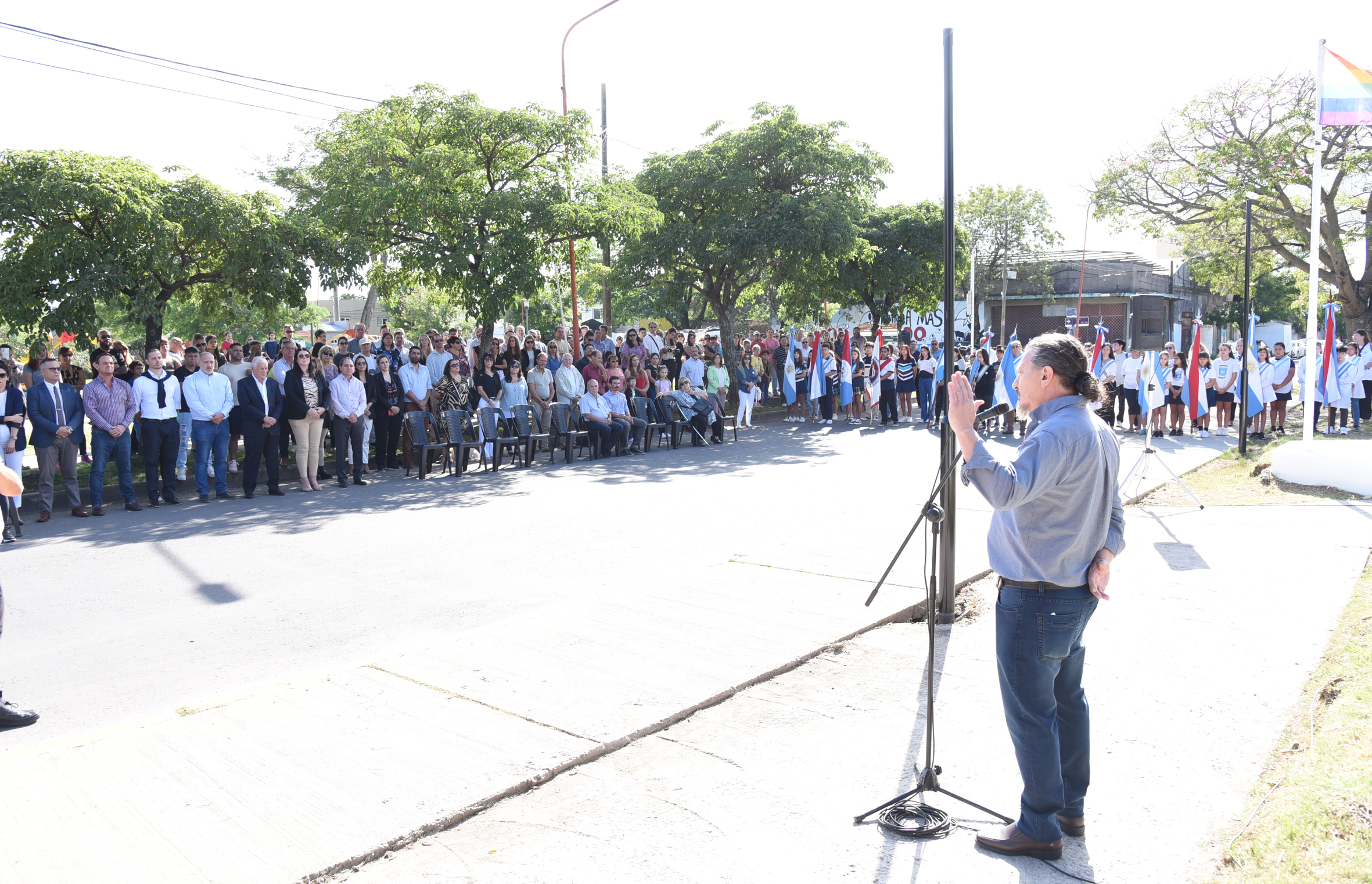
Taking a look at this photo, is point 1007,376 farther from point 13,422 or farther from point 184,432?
point 13,422

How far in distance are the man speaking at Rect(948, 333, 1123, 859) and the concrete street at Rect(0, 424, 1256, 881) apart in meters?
1.78

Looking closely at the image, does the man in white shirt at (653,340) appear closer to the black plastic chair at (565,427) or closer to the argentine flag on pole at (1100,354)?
the black plastic chair at (565,427)

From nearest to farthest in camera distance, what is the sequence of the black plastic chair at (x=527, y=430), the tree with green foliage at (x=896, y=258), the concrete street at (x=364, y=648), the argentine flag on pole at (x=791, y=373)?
the concrete street at (x=364, y=648), the black plastic chair at (x=527, y=430), the argentine flag on pole at (x=791, y=373), the tree with green foliage at (x=896, y=258)

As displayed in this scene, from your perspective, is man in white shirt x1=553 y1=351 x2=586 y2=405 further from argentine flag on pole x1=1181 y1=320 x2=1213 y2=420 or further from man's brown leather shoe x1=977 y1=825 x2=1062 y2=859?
man's brown leather shoe x1=977 y1=825 x2=1062 y2=859

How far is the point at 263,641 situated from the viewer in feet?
19.6

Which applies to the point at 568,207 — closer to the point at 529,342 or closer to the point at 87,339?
the point at 529,342

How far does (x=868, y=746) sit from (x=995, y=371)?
1755 cm

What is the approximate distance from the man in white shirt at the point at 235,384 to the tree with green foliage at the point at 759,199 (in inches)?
440

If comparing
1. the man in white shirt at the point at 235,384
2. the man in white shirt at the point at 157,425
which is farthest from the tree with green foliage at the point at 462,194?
the man in white shirt at the point at 157,425

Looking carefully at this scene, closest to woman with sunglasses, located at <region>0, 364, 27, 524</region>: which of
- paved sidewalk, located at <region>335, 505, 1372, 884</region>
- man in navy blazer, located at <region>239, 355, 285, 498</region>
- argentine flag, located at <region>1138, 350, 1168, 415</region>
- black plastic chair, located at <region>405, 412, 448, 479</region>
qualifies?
man in navy blazer, located at <region>239, 355, 285, 498</region>

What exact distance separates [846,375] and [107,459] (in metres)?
15.7

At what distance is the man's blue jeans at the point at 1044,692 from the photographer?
324cm

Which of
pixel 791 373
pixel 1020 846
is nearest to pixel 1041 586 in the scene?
pixel 1020 846

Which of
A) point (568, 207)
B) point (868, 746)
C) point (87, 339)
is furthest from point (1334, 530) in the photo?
point (87, 339)
